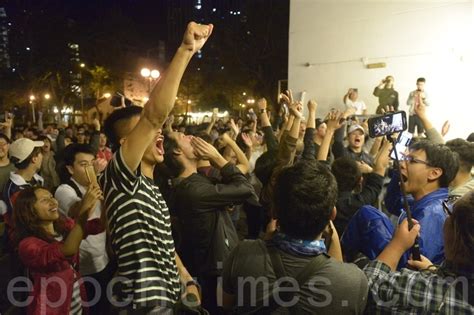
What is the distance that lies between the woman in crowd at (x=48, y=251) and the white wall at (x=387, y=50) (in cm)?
1098

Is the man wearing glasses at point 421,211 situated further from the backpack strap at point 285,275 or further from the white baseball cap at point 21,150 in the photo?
the white baseball cap at point 21,150

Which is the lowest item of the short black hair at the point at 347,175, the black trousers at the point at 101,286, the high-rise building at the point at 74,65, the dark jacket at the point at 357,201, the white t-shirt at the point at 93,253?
the black trousers at the point at 101,286

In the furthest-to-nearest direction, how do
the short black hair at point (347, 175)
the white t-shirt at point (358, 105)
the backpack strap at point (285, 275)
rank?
the white t-shirt at point (358, 105) → the short black hair at point (347, 175) → the backpack strap at point (285, 275)

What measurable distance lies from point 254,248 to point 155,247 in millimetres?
537

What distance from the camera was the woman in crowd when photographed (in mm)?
2775

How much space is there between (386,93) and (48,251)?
1069cm

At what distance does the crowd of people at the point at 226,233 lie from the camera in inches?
68.4

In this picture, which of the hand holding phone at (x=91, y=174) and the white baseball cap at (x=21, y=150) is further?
the white baseball cap at (x=21, y=150)

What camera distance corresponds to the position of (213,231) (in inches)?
124

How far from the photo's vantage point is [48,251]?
9.16ft

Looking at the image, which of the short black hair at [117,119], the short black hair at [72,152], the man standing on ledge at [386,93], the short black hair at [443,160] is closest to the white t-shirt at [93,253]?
the short black hair at [72,152]

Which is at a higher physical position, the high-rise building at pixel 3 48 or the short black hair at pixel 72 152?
the high-rise building at pixel 3 48

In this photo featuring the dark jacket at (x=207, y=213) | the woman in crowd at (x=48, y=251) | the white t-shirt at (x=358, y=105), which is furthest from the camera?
the white t-shirt at (x=358, y=105)

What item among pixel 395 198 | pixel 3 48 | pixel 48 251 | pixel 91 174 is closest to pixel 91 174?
pixel 91 174
